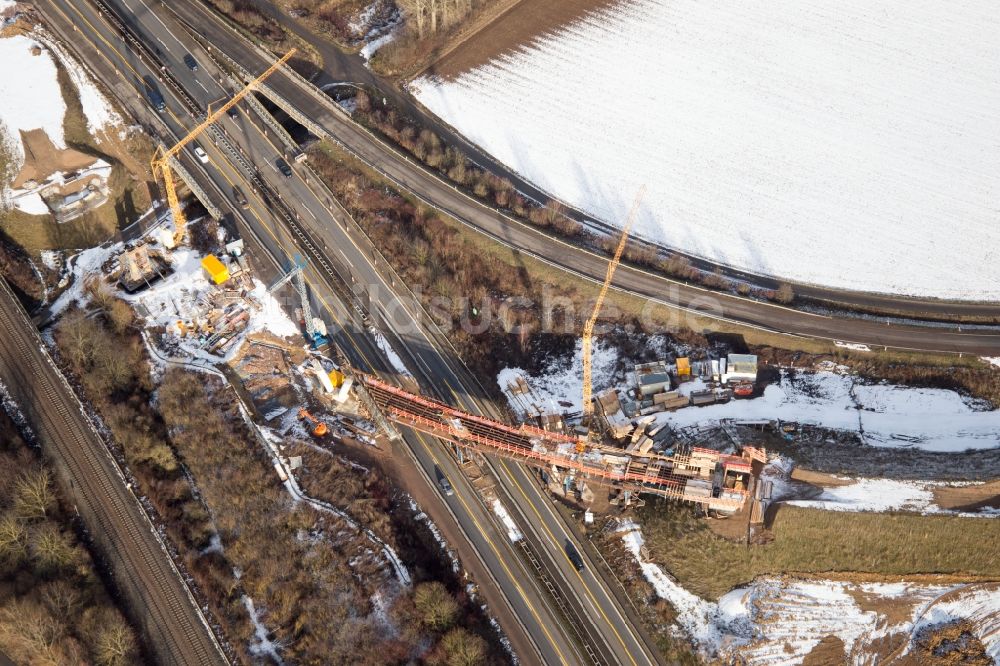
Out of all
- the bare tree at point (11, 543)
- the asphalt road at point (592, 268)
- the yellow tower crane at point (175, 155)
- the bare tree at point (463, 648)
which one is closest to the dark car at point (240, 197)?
the yellow tower crane at point (175, 155)

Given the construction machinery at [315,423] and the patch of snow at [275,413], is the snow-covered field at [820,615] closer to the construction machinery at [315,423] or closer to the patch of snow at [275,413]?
the construction machinery at [315,423]

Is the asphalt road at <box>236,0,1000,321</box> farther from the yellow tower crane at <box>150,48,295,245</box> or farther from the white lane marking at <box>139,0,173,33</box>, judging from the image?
the white lane marking at <box>139,0,173,33</box>

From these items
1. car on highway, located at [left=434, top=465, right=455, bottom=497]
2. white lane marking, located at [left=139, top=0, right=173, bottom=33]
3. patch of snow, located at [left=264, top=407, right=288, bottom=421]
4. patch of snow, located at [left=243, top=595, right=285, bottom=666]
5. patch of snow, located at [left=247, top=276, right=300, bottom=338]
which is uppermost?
white lane marking, located at [left=139, top=0, right=173, bottom=33]

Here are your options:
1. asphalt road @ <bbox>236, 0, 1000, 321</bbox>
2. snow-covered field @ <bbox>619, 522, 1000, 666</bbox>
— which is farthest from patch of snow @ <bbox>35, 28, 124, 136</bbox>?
snow-covered field @ <bbox>619, 522, 1000, 666</bbox>

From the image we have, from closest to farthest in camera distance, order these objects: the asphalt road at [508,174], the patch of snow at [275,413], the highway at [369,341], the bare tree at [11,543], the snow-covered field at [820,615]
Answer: the snow-covered field at [820,615] → the bare tree at [11,543] → the highway at [369,341] → the patch of snow at [275,413] → the asphalt road at [508,174]

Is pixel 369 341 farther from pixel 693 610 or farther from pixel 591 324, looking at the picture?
pixel 693 610
